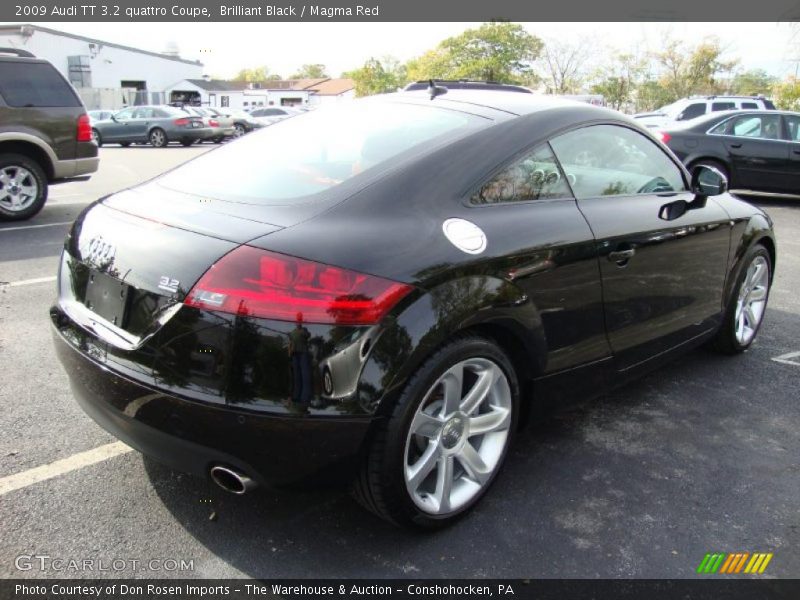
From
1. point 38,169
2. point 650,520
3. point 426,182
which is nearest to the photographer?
point 426,182

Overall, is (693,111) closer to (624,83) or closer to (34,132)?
(34,132)

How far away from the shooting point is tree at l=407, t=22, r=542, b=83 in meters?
53.4

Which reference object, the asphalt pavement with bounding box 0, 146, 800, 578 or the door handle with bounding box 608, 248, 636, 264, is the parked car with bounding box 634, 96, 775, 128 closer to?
the asphalt pavement with bounding box 0, 146, 800, 578

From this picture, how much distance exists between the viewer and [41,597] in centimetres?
215

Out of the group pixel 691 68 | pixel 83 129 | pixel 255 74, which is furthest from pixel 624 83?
pixel 255 74

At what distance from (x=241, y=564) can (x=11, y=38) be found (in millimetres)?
56896

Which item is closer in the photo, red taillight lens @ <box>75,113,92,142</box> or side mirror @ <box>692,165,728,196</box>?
side mirror @ <box>692,165,728,196</box>

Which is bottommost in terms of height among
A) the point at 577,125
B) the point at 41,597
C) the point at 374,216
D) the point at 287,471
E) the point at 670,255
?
the point at 41,597

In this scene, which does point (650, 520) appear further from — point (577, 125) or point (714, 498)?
point (577, 125)

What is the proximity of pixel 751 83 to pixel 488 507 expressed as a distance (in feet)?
175

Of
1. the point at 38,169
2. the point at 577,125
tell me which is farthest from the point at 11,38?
the point at 577,125

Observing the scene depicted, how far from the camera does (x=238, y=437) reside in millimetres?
2086

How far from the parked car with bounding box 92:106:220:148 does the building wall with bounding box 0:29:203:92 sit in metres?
25.7

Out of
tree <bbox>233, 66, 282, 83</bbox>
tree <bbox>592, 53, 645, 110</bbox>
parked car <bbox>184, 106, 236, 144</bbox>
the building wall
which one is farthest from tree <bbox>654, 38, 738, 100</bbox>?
tree <bbox>233, 66, 282, 83</bbox>
